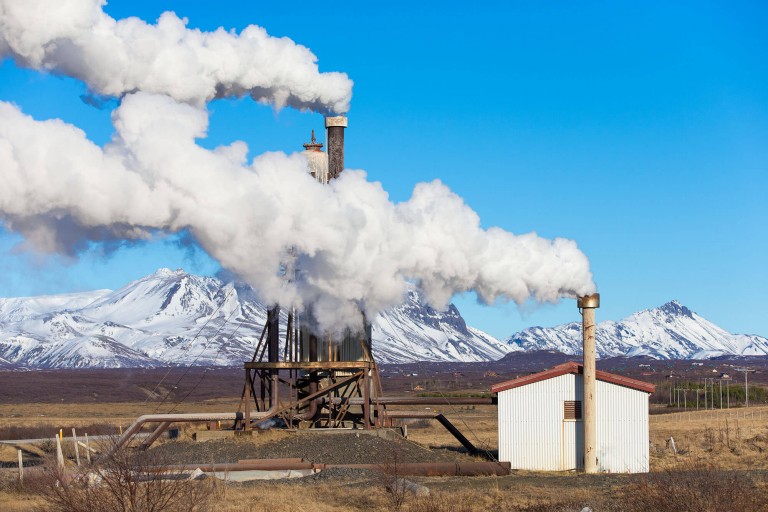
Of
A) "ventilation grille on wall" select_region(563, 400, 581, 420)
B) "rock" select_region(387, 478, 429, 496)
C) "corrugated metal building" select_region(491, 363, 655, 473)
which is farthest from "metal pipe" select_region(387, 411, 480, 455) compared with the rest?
"rock" select_region(387, 478, 429, 496)

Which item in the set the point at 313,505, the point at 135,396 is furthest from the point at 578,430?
the point at 135,396

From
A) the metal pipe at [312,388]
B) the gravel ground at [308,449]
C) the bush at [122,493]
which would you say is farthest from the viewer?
the metal pipe at [312,388]

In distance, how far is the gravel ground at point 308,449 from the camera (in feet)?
128

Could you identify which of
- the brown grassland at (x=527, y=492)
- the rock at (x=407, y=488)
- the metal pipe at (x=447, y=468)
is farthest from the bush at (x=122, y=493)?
the metal pipe at (x=447, y=468)

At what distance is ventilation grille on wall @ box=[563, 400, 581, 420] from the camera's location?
39938 mm

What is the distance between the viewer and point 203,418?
4344 cm

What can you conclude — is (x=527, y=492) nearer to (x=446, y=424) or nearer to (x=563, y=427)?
(x=563, y=427)

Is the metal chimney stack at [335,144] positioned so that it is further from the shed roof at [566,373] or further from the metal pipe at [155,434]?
the shed roof at [566,373]

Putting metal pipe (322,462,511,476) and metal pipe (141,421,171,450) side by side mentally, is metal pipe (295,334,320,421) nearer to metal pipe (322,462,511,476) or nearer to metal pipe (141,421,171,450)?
metal pipe (141,421,171,450)

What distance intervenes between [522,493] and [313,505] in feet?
18.3

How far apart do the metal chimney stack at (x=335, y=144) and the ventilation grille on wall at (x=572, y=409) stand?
44.4 ft

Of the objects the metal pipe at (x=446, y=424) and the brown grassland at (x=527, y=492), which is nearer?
the brown grassland at (x=527, y=492)

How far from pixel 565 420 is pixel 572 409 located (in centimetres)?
43

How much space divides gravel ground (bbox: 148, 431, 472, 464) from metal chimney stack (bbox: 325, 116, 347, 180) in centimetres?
1136
